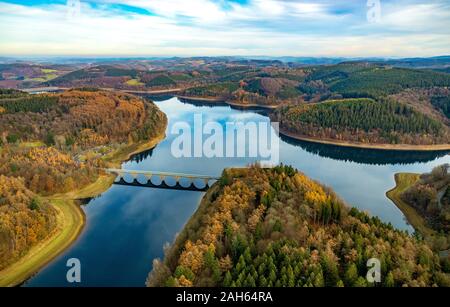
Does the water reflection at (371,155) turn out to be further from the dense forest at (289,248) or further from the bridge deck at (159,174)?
the dense forest at (289,248)

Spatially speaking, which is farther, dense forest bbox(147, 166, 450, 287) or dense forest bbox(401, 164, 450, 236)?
dense forest bbox(401, 164, 450, 236)

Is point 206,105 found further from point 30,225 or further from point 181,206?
point 30,225

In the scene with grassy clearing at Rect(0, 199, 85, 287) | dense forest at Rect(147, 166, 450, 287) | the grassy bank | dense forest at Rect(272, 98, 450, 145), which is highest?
dense forest at Rect(272, 98, 450, 145)

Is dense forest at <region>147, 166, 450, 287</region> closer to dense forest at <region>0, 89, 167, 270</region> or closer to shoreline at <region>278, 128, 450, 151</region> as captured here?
dense forest at <region>0, 89, 167, 270</region>

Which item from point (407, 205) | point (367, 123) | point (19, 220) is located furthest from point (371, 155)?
point (19, 220)

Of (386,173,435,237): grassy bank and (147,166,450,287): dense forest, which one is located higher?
(147,166,450,287): dense forest

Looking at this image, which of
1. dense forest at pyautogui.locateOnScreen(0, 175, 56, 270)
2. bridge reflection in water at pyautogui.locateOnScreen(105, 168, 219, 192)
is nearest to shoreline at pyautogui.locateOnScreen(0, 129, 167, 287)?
dense forest at pyautogui.locateOnScreen(0, 175, 56, 270)
